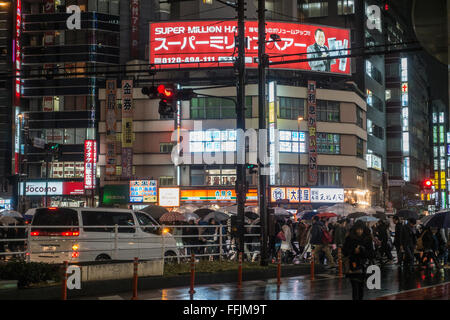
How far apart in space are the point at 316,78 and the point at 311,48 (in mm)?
4193

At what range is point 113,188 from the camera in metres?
59.3

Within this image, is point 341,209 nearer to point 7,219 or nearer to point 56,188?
point 7,219

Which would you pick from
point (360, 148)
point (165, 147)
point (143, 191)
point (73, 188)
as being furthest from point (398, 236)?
point (73, 188)

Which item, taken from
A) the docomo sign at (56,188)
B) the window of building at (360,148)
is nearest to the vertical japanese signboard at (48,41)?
the docomo sign at (56,188)

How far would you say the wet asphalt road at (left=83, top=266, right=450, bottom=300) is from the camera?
1443cm

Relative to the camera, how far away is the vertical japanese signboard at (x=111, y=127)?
2336 inches

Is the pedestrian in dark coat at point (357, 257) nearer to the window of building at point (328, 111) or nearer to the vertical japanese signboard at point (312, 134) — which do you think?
the vertical japanese signboard at point (312, 134)

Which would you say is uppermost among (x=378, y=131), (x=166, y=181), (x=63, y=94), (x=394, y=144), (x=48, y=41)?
(x=48, y=41)

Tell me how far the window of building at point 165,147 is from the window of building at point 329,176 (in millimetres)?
14678

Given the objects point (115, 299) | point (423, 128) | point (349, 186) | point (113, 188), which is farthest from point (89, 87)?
point (423, 128)

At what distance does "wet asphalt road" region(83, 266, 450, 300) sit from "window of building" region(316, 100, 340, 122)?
144 ft

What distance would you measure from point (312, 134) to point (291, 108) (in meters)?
3.58

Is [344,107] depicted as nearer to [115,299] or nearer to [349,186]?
[349,186]

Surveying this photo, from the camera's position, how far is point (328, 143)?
63.2 m
